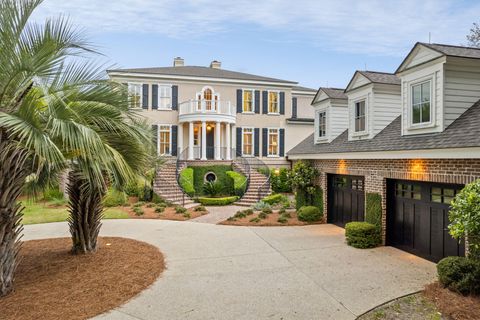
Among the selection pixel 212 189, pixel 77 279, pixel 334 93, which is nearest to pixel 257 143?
pixel 212 189

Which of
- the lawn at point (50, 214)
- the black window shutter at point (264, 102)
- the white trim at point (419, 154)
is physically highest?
the black window shutter at point (264, 102)

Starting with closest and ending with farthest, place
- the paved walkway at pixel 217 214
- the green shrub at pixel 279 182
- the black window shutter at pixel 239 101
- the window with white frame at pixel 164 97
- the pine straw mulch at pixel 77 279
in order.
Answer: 1. the pine straw mulch at pixel 77 279
2. the paved walkway at pixel 217 214
3. the green shrub at pixel 279 182
4. the window with white frame at pixel 164 97
5. the black window shutter at pixel 239 101

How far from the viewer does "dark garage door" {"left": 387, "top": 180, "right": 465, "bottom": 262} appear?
22.8ft

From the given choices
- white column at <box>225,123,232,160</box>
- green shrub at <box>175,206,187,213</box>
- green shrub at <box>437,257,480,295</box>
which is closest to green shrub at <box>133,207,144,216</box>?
green shrub at <box>175,206,187,213</box>

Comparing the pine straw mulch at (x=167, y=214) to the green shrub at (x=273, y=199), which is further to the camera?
the green shrub at (x=273, y=199)

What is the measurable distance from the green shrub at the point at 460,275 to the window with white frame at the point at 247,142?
18482mm

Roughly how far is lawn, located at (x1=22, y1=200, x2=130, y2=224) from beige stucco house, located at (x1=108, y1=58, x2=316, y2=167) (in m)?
7.59

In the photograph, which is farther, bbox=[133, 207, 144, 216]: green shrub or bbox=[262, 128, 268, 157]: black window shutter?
bbox=[262, 128, 268, 157]: black window shutter

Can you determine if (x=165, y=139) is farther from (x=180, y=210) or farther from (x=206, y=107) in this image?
(x=180, y=210)

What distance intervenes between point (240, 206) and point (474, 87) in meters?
11.6

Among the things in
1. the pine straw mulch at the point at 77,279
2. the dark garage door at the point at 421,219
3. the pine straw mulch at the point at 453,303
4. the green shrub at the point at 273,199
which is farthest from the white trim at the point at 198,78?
the pine straw mulch at the point at 453,303

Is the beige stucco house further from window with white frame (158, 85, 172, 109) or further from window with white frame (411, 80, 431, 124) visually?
window with white frame (411, 80, 431, 124)

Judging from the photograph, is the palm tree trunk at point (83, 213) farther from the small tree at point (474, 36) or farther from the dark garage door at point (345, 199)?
the small tree at point (474, 36)

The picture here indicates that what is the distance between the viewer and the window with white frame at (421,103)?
7715mm
